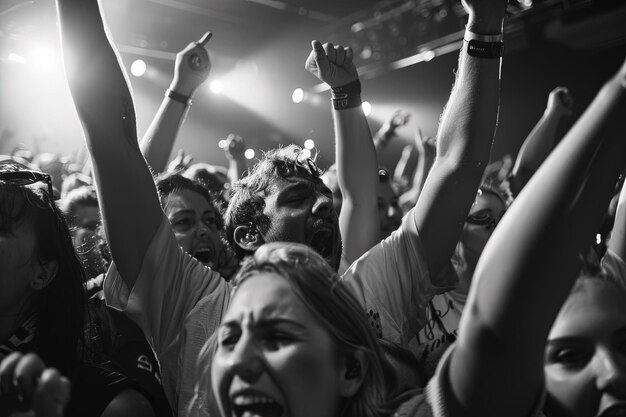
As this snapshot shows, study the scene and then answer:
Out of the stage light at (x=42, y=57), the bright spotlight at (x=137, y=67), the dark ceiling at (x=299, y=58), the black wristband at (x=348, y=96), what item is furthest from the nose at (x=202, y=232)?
the bright spotlight at (x=137, y=67)

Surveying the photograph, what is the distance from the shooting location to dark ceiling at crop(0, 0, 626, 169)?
24.4 ft

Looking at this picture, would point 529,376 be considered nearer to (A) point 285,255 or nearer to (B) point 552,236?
(B) point 552,236

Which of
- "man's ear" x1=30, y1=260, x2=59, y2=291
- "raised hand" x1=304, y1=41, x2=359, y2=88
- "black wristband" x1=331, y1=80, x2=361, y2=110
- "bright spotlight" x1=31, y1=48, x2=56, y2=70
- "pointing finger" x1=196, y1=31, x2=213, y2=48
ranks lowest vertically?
"man's ear" x1=30, y1=260, x2=59, y2=291

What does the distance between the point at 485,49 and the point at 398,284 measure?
2.50ft

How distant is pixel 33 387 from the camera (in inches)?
35.2

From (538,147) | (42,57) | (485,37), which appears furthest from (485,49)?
(42,57)

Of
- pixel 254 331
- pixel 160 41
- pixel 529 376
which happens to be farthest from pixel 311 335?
pixel 160 41

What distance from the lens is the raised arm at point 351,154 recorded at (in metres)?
2.47

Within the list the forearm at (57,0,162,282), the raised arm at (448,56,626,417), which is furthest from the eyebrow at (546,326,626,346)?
the forearm at (57,0,162,282)

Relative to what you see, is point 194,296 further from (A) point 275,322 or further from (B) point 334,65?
(B) point 334,65

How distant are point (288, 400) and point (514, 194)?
95.6 inches

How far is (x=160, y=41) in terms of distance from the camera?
30.2 feet

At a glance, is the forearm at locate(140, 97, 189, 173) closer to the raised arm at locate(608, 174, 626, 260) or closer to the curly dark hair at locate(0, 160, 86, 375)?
the curly dark hair at locate(0, 160, 86, 375)

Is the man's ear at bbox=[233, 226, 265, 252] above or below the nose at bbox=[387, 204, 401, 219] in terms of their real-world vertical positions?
below
